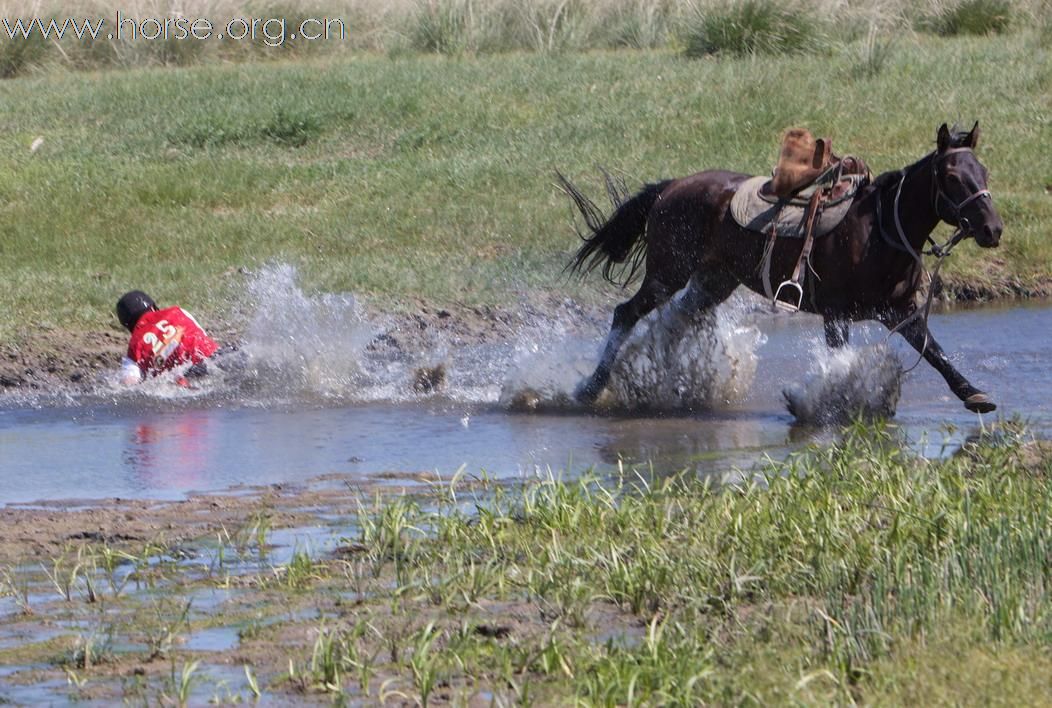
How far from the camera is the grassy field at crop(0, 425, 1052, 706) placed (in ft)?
14.0

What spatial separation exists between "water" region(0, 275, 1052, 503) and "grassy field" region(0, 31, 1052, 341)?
1.50 m

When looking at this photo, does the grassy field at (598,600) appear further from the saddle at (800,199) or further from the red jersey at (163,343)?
the red jersey at (163,343)

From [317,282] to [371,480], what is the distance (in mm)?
4834

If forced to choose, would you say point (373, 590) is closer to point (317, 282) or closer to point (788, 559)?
point (788, 559)

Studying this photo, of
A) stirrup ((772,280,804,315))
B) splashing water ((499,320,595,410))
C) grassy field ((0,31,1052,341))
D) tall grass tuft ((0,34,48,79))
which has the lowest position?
tall grass tuft ((0,34,48,79))

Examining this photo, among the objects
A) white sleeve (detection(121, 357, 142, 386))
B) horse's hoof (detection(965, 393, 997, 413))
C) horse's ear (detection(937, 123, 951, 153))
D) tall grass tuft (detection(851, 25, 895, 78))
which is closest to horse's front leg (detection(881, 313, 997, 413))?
horse's hoof (detection(965, 393, 997, 413))

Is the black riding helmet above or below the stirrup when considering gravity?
below

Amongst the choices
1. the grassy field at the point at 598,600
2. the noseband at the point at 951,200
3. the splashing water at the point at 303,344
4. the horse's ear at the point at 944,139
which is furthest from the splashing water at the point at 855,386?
the splashing water at the point at 303,344

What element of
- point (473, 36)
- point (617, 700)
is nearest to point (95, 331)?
point (617, 700)

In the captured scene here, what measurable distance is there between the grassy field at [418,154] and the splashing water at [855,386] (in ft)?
12.4

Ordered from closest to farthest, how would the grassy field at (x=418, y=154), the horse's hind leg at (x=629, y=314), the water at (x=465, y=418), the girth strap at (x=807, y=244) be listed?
1. the water at (x=465, y=418)
2. the girth strap at (x=807, y=244)
3. the horse's hind leg at (x=629, y=314)
4. the grassy field at (x=418, y=154)

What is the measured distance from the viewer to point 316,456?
804cm

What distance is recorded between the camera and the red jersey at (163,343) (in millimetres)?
9977

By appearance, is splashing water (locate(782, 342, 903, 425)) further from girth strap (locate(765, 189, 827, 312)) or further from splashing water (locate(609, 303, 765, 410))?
splashing water (locate(609, 303, 765, 410))
